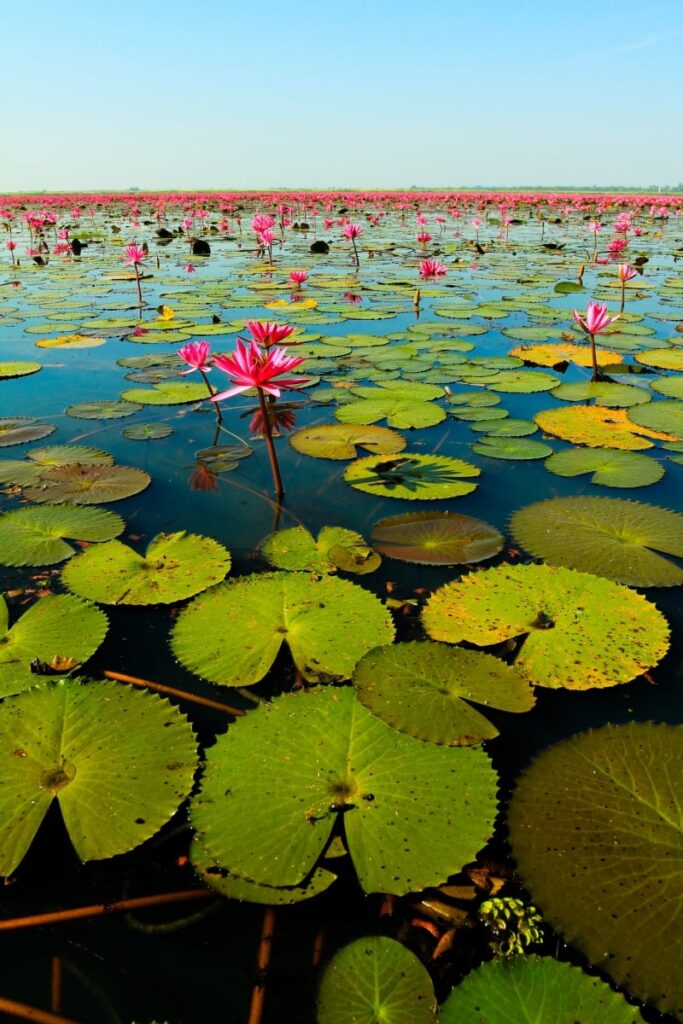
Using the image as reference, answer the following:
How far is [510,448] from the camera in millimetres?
2850

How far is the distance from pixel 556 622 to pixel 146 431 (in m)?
2.38

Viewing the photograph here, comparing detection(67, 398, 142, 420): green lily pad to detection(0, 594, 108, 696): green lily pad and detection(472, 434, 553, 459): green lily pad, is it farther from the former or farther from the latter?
detection(472, 434, 553, 459): green lily pad

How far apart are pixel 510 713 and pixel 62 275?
968cm

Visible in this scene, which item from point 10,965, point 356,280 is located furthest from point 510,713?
point 356,280

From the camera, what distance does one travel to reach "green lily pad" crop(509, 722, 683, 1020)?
0.89m

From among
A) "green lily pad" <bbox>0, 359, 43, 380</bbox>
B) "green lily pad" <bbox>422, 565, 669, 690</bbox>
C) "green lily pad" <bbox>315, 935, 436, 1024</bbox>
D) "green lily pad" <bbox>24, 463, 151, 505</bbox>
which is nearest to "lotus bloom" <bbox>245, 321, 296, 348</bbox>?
"green lily pad" <bbox>24, 463, 151, 505</bbox>

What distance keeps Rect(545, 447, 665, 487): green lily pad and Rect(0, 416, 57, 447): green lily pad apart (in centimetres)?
258

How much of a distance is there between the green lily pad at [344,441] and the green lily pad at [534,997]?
7.05ft

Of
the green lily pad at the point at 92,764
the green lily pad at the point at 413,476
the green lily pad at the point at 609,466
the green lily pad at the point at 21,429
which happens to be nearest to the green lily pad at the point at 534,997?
the green lily pad at the point at 92,764

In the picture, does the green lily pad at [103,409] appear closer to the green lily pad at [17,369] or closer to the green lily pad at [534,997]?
the green lily pad at [17,369]

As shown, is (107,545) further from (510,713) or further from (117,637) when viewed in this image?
(510,713)

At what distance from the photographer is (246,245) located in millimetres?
14461

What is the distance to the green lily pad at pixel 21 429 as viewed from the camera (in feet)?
9.77

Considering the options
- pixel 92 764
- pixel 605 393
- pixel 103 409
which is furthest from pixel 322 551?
pixel 605 393
